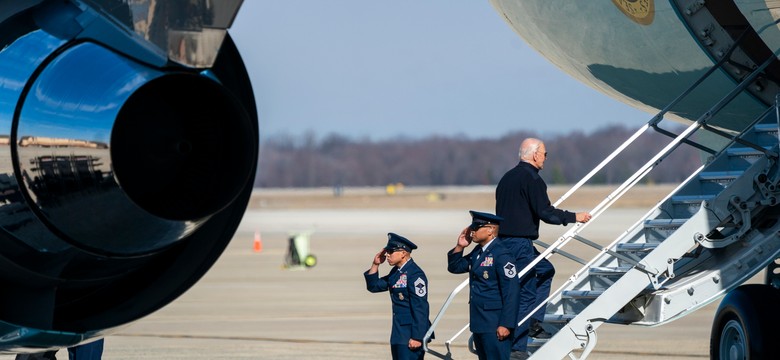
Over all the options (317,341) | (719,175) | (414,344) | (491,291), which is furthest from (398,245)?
(317,341)

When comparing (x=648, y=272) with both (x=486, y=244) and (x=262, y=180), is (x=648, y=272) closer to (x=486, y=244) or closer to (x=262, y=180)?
(x=486, y=244)

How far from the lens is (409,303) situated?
10102mm

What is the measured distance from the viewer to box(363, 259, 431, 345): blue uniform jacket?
10016 millimetres

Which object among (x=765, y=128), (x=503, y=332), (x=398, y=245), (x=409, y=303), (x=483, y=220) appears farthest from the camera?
(x=398, y=245)

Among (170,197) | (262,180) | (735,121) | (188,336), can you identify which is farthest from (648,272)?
(262,180)

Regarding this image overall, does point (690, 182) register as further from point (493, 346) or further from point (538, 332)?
point (493, 346)

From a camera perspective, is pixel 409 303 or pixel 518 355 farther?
pixel 409 303

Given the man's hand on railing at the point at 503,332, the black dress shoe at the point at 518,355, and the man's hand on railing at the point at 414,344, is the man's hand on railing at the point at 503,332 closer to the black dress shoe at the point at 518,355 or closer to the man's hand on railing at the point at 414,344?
the black dress shoe at the point at 518,355

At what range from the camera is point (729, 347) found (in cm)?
1039

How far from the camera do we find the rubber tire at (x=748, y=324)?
955 centimetres

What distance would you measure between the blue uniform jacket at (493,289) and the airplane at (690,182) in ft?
1.48

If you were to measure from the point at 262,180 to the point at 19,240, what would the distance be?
523 feet

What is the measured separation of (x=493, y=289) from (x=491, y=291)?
0.9 inches

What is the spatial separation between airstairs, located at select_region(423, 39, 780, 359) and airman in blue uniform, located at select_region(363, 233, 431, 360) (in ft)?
1.54
